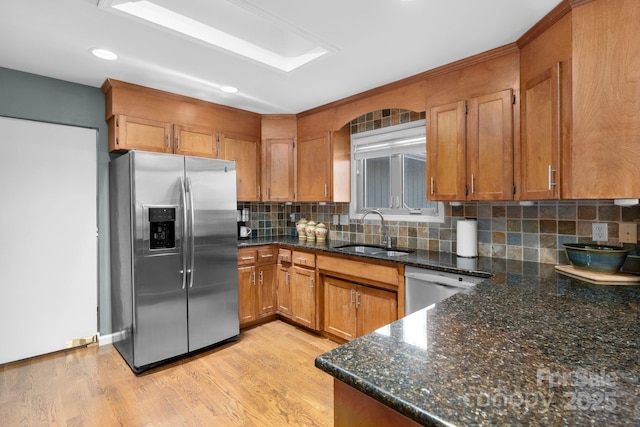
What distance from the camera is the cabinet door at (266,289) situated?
3465mm

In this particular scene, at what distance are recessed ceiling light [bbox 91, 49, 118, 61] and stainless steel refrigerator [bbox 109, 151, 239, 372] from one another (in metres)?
0.70

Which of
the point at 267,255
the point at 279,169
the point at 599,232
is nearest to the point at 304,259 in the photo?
the point at 267,255

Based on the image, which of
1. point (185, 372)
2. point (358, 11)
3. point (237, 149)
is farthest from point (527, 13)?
point (185, 372)

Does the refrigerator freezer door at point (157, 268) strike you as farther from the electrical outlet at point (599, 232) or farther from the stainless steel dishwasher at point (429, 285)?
the electrical outlet at point (599, 232)

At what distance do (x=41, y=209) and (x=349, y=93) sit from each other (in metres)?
2.94

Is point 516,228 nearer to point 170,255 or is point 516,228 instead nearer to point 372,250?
point 372,250

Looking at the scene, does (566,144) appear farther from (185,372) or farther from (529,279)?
(185,372)

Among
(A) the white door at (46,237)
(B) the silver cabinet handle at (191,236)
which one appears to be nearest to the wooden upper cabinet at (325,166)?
(B) the silver cabinet handle at (191,236)

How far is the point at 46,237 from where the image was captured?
2.78 m

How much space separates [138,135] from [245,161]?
110 centimetres

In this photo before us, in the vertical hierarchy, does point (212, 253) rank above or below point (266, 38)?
below

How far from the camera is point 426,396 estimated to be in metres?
0.69

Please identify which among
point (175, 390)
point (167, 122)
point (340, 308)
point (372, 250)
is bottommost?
point (175, 390)

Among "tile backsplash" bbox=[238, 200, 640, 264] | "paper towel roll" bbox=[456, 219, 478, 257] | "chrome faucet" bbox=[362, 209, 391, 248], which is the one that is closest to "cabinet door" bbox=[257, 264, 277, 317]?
"tile backsplash" bbox=[238, 200, 640, 264]
